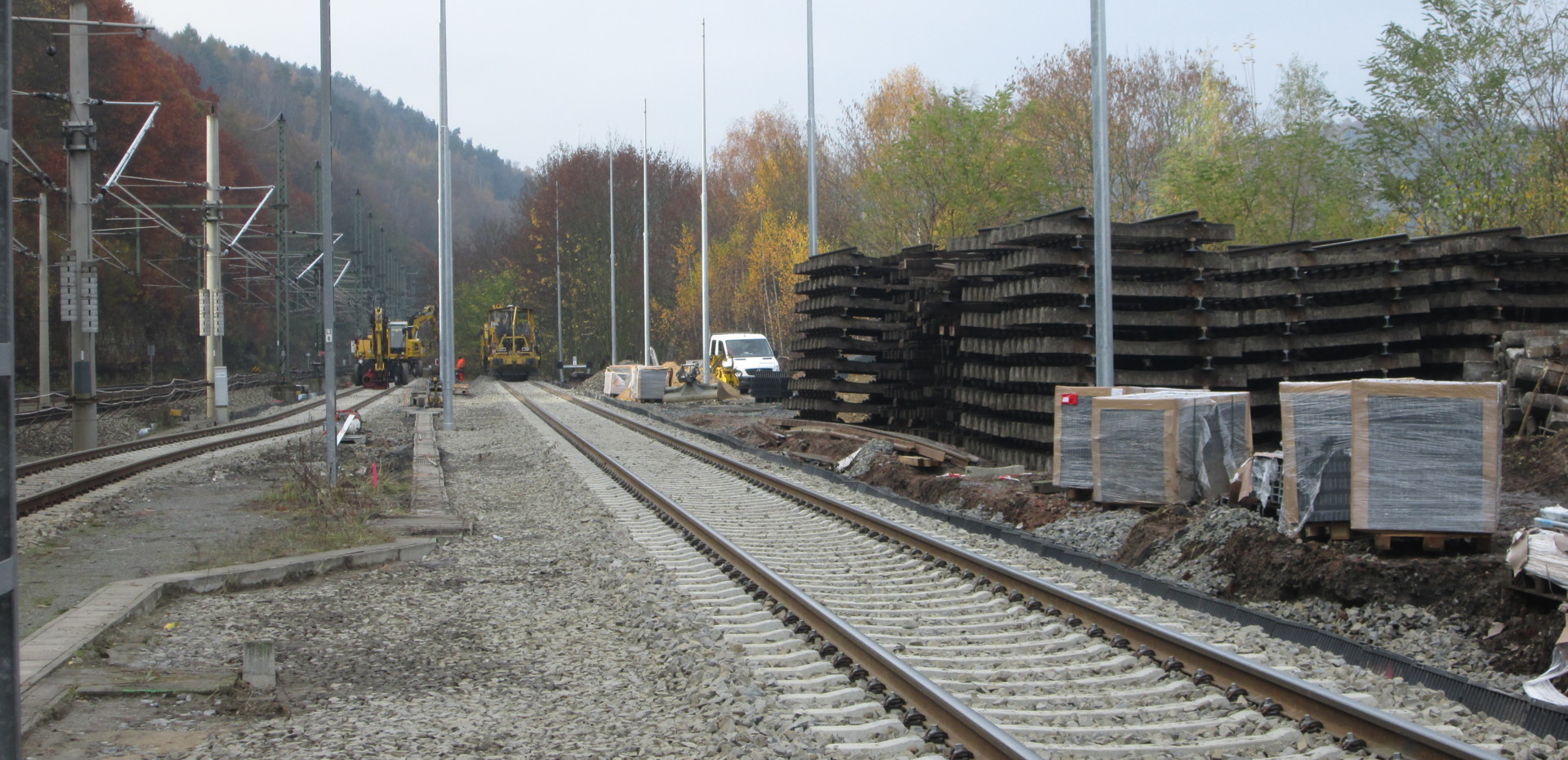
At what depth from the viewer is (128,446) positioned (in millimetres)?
24328

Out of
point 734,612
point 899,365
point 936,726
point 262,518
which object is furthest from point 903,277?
point 936,726

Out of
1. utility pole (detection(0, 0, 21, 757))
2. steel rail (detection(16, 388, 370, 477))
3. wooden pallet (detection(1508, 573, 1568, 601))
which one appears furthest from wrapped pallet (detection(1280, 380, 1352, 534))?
steel rail (detection(16, 388, 370, 477))

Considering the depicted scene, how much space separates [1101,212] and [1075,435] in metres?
2.84

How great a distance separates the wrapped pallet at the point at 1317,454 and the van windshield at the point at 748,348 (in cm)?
3689

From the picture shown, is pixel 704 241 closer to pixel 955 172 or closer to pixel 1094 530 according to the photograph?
pixel 955 172

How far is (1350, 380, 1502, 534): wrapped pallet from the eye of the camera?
8.53m

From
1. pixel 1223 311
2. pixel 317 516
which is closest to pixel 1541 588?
pixel 1223 311

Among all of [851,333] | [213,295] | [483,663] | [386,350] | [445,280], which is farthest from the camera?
[386,350]

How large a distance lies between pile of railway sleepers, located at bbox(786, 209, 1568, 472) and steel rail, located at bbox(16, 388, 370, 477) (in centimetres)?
1414

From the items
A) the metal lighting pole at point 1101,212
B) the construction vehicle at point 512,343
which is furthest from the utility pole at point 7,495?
the construction vehicle at point 512,343

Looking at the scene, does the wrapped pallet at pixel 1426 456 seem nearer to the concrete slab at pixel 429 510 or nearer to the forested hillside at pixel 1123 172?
the concrete slab at pixel 429 510

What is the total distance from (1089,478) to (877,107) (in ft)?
158

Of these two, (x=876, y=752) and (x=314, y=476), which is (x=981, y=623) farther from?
(x=314, y=476)

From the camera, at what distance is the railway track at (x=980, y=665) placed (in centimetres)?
520
